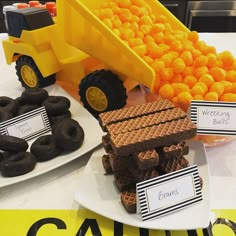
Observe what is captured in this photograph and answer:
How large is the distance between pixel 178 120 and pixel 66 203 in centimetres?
27

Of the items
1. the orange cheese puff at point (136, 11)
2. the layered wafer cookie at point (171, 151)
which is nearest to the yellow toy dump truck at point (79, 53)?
the orange cheese puff at point (136, 11)

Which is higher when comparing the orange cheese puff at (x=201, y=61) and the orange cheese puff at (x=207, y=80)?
the orange cheese puff at (x=201, y=61)

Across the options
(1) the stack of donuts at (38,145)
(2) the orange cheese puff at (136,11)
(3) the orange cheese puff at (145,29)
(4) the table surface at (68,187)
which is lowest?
(4) the table surface at (68,187)

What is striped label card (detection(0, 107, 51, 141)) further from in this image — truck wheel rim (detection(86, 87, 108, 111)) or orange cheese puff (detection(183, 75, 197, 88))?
orange cheese puff (detection(183, 75, 197, 88))

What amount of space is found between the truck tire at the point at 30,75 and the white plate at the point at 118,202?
1.31ft

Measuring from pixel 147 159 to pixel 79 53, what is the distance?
545 millimetres

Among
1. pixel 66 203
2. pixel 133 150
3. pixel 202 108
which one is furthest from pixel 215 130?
pixel 66 203

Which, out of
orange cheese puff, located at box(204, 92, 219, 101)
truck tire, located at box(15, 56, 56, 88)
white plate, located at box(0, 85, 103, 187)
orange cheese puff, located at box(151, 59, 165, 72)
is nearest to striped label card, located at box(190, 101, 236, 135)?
orange cheese puff, located at box(204, 92, 219, 101)

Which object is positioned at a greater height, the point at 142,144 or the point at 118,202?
the point at 142,144

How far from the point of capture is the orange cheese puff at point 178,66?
0.73 metres

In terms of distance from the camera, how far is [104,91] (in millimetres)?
852

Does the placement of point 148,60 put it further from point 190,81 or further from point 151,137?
point 151,137

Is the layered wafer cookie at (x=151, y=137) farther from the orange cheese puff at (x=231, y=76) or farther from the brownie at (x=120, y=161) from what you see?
the orange cheese puff at (x=231, y=76)

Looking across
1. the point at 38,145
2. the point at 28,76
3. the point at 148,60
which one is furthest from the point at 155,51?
the point at 28,76
